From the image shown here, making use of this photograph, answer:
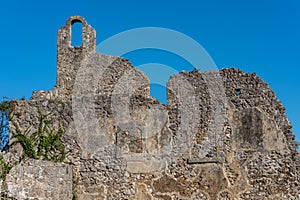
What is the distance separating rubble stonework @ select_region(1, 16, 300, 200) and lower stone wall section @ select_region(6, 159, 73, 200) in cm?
8

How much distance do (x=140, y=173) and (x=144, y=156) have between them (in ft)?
1.89

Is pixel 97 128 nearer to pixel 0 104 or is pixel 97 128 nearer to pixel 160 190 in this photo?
pixel 160 190

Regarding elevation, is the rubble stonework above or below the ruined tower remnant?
below

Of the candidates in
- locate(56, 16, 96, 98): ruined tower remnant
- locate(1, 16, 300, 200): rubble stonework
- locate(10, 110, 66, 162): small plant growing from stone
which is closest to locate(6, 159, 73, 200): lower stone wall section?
locate(1, 16, 300, 200): rubble stonework

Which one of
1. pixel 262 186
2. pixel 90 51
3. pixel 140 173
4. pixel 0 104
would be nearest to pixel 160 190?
pixel 140 173

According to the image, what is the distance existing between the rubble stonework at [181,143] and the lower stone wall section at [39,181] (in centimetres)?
8

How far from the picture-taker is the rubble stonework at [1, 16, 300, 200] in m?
16.9

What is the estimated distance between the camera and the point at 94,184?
55.3 ft

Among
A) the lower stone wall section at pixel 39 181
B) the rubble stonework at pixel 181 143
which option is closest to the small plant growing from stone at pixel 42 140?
the rubble stonework at pixel 181 143

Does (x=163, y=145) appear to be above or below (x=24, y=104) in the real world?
below

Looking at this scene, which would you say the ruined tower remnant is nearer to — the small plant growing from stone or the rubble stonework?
the rubble stonework

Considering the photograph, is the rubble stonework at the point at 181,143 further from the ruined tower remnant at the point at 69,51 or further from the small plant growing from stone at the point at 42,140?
the ruined tower remnant at the point at 69,51

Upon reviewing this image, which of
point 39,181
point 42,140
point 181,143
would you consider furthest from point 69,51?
point 39,181

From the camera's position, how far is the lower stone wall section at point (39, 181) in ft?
46.4
